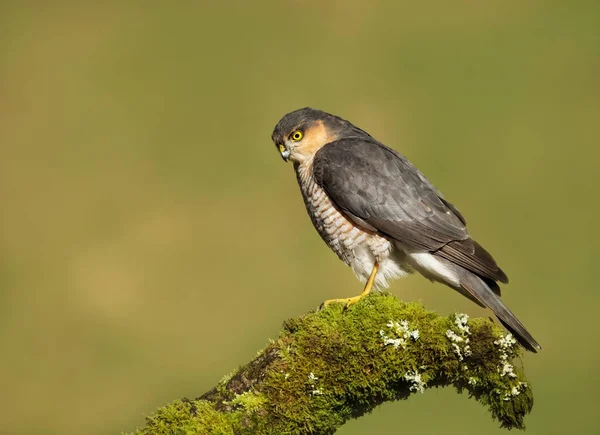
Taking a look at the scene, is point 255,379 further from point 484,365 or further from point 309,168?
point 309,168

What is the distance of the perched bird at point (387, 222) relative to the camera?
362 centimetres

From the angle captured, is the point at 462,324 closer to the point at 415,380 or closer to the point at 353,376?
the point at 415,380

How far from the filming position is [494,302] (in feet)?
11.3

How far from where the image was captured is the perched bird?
11.9ft

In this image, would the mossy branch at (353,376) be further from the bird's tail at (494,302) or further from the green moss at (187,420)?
the bird's tail at (494,302)

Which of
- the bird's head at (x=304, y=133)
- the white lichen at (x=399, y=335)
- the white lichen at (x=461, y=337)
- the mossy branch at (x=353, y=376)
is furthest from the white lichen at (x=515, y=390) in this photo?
the bird's head at (x=304, y=133)

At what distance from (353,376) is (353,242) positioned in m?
1.19

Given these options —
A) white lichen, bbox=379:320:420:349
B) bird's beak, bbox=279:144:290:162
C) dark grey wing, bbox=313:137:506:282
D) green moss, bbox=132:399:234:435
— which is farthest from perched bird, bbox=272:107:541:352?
green moss, bbox=132:399:234:435

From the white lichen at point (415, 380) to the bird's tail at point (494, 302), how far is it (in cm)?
66

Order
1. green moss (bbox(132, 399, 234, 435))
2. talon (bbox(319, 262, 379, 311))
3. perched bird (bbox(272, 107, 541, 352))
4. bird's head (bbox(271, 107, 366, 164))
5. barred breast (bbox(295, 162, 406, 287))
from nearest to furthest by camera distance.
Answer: green moss (bbox(132, 399, 234, 435))
talon (bbox(319, 262, 379, 311))
perched bird (bbox(272, 107, 541, 352))
barred breast (bbox(295, 162, 406, 287))
bird's head (bbox(271, 107, 366, 164))

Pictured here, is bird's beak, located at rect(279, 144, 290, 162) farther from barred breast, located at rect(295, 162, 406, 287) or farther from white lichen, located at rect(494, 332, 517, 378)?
white lichen, located at rect(494, 332, 517, 378)

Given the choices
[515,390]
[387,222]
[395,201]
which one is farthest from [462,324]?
[395,201]

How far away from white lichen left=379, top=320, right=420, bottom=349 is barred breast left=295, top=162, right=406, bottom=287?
101 centimetres

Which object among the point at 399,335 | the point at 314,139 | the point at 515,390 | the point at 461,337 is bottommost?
the point at 515,390
